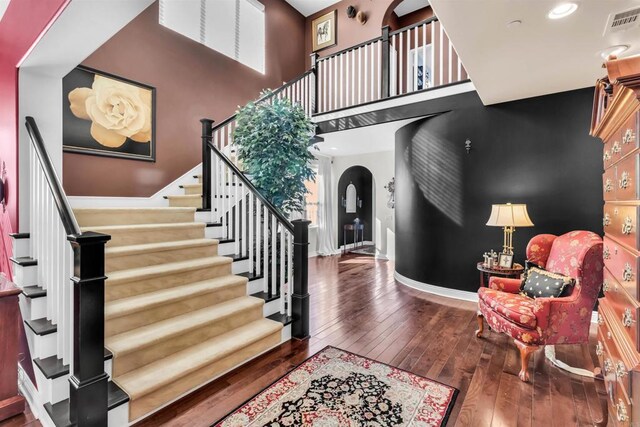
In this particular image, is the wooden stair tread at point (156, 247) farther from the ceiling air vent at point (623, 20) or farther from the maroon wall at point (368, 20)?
the maroon wall at point (368, 20)

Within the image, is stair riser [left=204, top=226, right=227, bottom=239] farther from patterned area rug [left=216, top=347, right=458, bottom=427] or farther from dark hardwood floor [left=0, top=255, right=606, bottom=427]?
patterned area rug [left=216, top=347, right=458, bottom=427]

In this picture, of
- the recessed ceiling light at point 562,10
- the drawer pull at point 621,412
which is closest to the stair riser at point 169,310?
the drawer pull at point 621,412

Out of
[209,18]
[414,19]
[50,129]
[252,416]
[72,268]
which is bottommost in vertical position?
[252,416]

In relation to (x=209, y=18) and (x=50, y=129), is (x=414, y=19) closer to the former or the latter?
(x=209, y=18)

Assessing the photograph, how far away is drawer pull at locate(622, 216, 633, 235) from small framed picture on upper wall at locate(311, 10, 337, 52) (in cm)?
714

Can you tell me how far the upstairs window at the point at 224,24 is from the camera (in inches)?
190

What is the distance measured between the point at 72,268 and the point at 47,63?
1482mm

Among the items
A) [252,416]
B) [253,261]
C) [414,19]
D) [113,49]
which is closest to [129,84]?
[113,49]

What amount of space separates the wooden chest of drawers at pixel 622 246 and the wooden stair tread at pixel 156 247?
308cm

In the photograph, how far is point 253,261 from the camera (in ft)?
10.7

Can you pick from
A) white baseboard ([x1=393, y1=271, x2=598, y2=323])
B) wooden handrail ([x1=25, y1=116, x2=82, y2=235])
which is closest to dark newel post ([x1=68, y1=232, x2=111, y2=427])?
wooden handrail ([x1=25, y1=116, x2=82, y2=235])

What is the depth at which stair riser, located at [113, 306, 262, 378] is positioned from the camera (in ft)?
6.42

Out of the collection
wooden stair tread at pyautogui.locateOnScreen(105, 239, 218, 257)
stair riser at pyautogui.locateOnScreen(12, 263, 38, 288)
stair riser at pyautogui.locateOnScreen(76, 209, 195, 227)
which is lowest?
stair riser at pyautogui.locateOnScreen(12, 263, 38, 288)

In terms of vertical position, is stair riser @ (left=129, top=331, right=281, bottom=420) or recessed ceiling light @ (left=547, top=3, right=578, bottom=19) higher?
recessed ceiling light @ (left=547, top=3, right=578, bottom=19)
